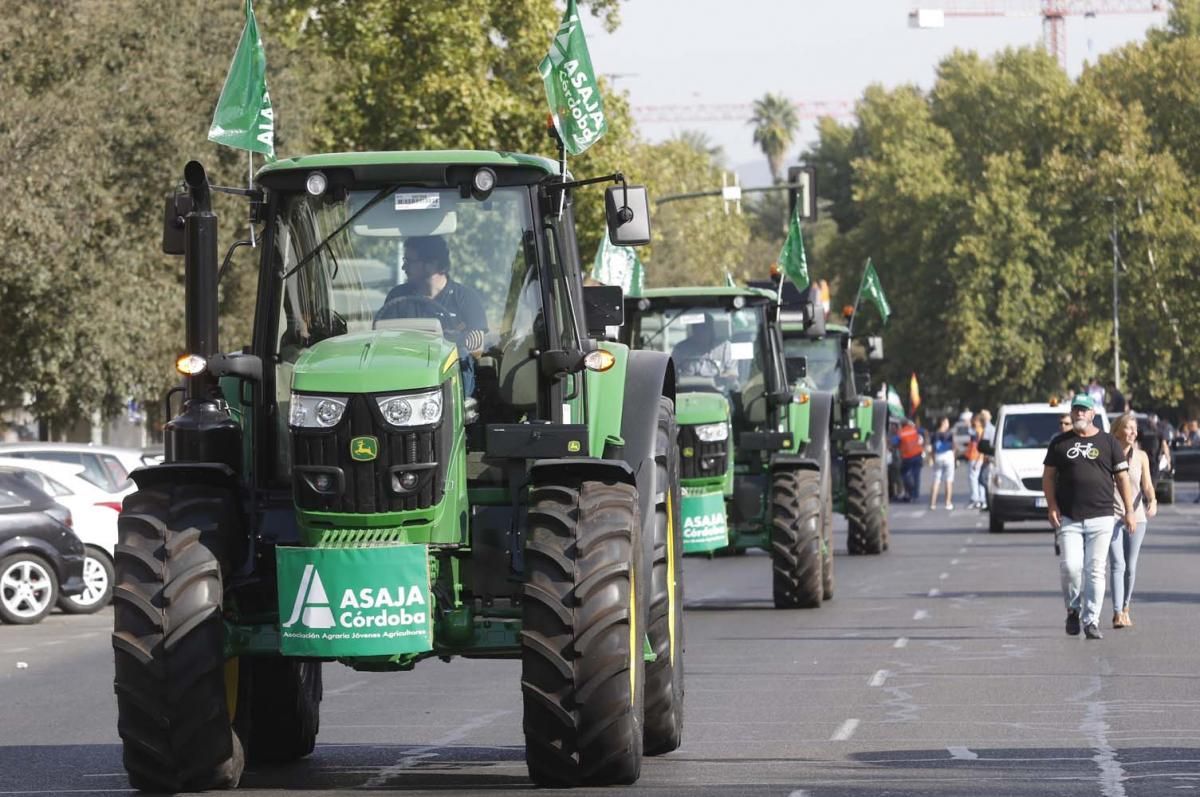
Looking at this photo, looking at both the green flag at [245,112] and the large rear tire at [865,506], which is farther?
the large rear tire at [865,506]

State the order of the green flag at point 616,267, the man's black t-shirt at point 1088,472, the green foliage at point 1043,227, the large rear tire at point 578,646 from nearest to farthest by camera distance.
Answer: the large rear tire at point 578,646 → the man's black t-shirt at point 1088,472 → the green flag at point 616,267 → the green foliage at point 1043,227

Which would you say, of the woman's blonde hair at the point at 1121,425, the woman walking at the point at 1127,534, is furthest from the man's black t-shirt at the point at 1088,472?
the woman's blonde hair at the point at 1121,425

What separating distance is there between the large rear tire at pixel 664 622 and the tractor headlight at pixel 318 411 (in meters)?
1.94

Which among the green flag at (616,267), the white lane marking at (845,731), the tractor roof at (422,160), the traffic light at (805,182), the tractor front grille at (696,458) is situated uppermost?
the traffic light at (805,182)

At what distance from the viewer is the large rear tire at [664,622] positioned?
11.3 m

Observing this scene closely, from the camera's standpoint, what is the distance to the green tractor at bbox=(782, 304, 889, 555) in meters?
29.5

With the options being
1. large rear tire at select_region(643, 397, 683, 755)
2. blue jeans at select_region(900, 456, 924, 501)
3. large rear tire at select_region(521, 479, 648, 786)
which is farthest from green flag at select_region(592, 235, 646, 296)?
blue jeans at select_region(900, 456, 924, 501)

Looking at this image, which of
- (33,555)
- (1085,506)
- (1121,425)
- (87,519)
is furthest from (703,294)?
(87,519)

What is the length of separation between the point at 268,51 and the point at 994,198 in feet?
165

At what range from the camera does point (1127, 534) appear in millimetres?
19734

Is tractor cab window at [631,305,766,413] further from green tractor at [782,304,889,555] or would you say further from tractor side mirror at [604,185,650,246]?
tractor side mirror at [604,185,650,246]

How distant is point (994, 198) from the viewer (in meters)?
90.4

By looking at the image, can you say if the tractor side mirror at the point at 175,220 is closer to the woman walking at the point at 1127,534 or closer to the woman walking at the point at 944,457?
the woman walking at the point at 1127,534

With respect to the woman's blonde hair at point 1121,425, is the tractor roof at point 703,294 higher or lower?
higher
